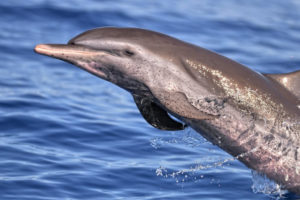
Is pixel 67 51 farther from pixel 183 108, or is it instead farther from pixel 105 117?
pixel 105 117

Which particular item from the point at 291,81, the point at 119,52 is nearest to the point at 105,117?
the point at 119,52

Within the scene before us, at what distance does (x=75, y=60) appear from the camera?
23.1ft

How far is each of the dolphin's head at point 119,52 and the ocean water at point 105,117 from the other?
3.67 ft

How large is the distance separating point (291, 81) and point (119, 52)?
1.73 m

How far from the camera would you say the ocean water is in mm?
8086

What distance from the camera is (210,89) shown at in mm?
6902

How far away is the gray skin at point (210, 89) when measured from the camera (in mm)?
6910

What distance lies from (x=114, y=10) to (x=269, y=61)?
434 cm

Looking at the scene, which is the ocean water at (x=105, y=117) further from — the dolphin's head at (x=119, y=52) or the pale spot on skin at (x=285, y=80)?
the dolphin's head at (x=119, y=52)

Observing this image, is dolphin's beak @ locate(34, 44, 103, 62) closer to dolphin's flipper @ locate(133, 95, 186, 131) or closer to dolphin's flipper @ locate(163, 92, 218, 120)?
dolphin's flipper @ locate(133, 95, 186, 131)

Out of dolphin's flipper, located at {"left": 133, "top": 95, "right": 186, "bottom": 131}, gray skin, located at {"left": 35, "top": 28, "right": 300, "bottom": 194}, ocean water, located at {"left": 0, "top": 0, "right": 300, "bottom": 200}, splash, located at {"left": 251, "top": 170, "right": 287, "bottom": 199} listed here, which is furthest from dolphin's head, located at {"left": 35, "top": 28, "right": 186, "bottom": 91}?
splash, located at {"left": 251, "top": 170, "right": 287, "bottom": 199}

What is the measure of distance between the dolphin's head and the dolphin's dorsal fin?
1.12 metres

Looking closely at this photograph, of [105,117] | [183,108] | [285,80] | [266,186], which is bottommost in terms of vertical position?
[266,186]

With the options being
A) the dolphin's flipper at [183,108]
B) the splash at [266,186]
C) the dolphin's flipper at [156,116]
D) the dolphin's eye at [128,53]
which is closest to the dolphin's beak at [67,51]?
the dolphin's eye at [128,53]
